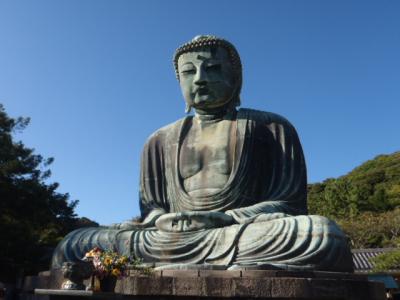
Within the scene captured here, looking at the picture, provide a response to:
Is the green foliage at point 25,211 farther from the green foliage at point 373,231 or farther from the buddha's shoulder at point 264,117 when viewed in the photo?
the green foliage at point 373,231

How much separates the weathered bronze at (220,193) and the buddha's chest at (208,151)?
20 mm

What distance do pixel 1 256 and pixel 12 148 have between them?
3693mm

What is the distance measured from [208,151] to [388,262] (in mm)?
13443

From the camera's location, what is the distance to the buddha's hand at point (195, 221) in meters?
7.89

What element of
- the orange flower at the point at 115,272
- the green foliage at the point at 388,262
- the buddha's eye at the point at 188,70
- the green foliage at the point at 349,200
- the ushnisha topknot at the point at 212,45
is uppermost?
the green foliage at the point at 349,200

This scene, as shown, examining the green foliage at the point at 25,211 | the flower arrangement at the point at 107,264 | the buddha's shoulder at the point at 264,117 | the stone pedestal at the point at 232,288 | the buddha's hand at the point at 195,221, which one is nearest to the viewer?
the stone pedestal at the point at 232,288

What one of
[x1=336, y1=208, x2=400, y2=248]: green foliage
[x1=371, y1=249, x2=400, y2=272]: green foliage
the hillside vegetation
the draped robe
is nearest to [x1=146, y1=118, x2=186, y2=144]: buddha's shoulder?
the draped robe

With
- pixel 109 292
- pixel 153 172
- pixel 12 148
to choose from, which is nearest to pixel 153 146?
pixel 153 172

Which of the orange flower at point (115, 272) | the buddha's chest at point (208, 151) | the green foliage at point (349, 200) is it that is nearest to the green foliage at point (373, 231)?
the green foliage at point (349, 200)

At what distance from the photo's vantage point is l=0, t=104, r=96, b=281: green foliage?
1341 centimetres

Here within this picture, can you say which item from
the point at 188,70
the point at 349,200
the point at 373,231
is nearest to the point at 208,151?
the point at 188,70

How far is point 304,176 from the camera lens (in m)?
8.98

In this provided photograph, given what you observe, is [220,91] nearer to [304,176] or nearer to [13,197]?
[304,176]

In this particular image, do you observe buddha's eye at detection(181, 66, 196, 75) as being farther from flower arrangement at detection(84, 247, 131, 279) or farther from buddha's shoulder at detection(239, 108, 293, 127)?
flower arrangement at detection(84, 247, 131, 279)
